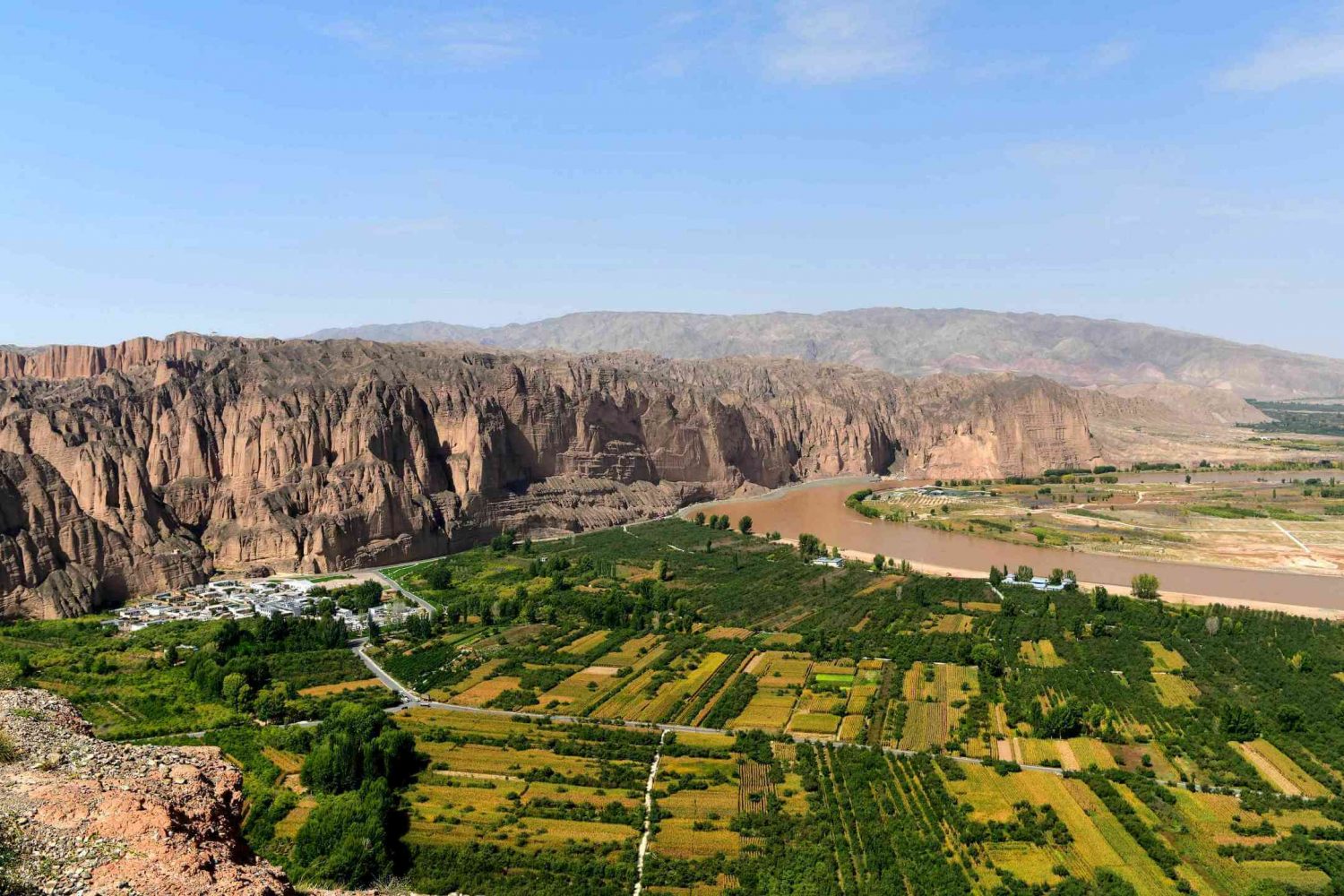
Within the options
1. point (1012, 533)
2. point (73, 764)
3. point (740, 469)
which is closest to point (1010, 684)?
point (73, 764)

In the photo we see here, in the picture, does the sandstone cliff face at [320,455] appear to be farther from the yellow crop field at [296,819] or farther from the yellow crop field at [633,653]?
the yellow crop field at [296,819]

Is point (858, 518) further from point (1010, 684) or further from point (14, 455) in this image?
point (14, 455)

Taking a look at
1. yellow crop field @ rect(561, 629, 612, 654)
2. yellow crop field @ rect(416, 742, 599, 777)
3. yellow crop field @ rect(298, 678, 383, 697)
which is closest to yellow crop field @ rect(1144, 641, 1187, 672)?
yellow crop field @ rect(561, 629, 612, 654)

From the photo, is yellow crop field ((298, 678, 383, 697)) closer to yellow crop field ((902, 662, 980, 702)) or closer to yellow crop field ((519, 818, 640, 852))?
yellow crop field ((519, 818, 640, 852))

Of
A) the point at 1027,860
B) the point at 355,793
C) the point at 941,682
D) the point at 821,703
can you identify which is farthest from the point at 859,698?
the point at 355,793

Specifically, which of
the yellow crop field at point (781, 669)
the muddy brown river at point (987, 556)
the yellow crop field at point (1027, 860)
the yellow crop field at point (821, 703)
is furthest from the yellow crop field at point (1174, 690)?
the muddy brown river at point (987, 556)

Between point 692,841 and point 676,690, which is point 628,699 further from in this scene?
point 692,841
